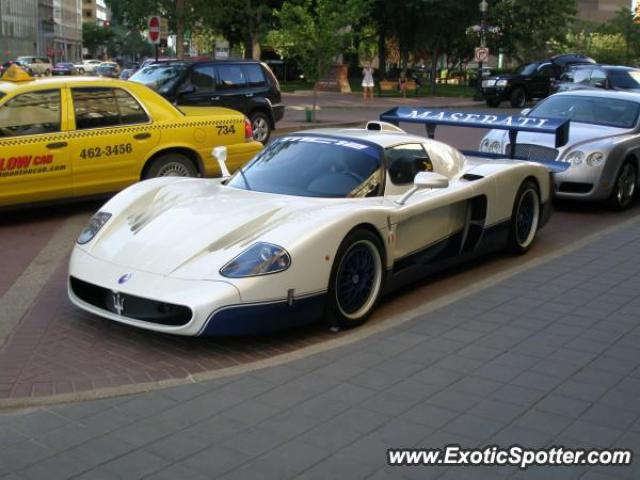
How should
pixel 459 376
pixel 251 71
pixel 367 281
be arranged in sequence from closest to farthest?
1. pixel 459 376
2. pixel 367 281
3. pixel 251 71

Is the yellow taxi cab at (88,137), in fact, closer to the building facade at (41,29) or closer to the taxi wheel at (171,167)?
the taxi wheel at (171,167)

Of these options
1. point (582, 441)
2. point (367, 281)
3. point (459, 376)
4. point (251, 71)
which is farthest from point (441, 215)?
point (251, 71)

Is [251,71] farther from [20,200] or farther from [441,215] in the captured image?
[441,215]

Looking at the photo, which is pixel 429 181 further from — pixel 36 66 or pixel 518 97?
pixel 36 66

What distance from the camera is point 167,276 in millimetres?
4910

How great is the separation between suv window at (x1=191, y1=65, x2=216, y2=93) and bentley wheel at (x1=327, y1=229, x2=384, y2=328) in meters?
11.5

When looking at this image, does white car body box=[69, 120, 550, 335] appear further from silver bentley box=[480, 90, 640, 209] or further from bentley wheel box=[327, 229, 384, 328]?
silver bentley box=[480, 90, 640, 209]

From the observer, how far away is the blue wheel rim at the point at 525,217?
24.5ft

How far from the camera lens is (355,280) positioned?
547 centimetres

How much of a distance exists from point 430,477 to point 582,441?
800 mm

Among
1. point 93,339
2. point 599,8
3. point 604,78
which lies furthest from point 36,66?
point 599,8

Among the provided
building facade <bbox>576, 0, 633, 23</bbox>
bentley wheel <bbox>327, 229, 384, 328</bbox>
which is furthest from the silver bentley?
building facade <bbox>576, 0, 633, 23</bbox>

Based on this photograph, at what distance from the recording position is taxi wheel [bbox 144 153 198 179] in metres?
9.44

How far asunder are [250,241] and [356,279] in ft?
2.77
